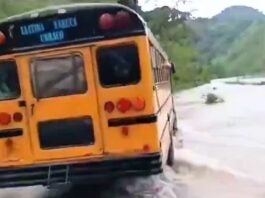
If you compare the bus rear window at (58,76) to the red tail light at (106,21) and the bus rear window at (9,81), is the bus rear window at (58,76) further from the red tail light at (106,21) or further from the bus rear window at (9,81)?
the red tail light at (106,21)

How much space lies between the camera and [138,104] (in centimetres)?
759

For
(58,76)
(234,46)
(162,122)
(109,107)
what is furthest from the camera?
(234,46)

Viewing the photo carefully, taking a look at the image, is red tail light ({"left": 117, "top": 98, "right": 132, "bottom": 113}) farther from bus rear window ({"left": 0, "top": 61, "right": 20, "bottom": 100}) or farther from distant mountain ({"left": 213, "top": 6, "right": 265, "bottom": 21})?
distant mountain ({"left": 213, "top": 6, "right": 265, "bottom": 21})

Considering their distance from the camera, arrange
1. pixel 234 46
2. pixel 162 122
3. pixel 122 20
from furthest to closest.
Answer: pixel 234 46, pixel 162 122, pixel 122 20

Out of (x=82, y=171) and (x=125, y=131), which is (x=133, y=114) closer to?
(x=125, y=131)

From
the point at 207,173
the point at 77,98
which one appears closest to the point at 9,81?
the point at 77,98

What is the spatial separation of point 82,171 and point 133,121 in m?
0.84

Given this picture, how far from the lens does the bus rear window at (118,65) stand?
7621 mm

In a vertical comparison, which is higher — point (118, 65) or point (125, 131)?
point (118, 65)

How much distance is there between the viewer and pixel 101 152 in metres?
7.75

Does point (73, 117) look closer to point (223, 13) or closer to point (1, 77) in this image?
point (1, 77)

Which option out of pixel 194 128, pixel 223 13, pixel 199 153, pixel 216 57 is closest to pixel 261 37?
pixel 216 57

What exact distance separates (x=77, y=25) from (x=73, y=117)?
1055mm

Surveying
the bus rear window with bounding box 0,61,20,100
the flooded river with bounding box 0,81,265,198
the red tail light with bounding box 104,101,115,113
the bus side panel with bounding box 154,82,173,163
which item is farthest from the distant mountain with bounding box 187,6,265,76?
the red tail light with bounding box 104,101,115,113
